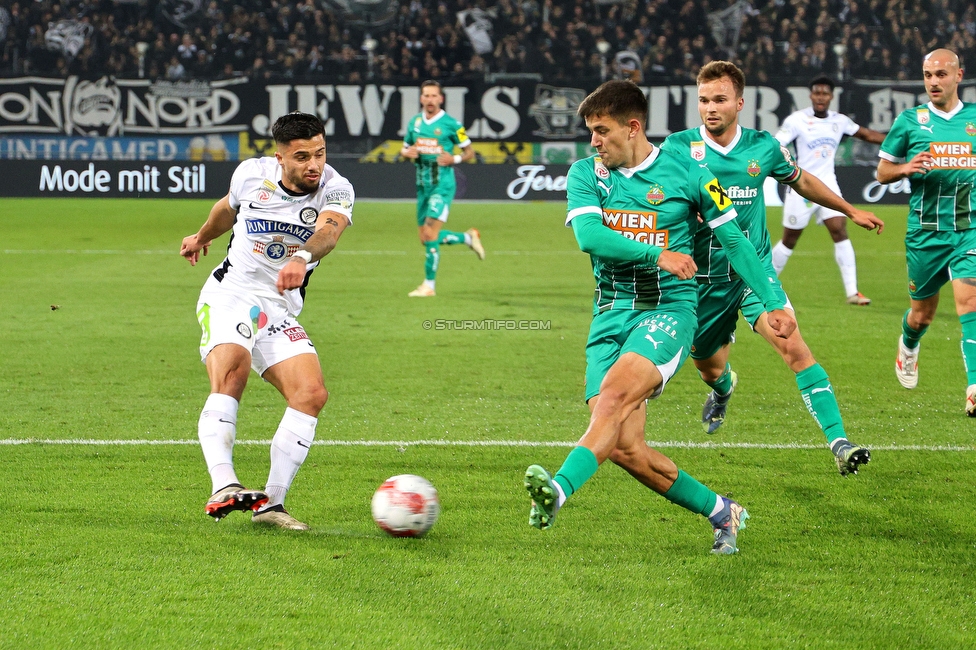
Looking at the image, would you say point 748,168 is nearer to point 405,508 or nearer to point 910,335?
point 910,335

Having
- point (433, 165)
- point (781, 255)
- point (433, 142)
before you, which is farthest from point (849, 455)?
point (433, 142)

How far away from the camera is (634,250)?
3979 millimetres

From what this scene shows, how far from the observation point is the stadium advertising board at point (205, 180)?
23.0 metres

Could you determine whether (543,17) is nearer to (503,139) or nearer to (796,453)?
(503,139)

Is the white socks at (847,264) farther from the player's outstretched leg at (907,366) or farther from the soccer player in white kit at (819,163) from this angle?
the player's outstretched leg at (907,366)

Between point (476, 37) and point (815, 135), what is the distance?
18629mm

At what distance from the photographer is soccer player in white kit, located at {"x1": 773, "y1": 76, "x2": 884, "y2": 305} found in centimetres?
1152

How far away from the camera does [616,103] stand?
4.09m

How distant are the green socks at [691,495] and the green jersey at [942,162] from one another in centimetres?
345

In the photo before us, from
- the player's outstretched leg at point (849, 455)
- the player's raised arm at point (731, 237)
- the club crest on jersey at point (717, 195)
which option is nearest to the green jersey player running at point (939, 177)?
the player's outstretched leg at point (849, 455)

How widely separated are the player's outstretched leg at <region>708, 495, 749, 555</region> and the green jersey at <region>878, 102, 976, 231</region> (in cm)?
337

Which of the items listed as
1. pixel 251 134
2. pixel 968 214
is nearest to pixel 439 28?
pixel 251 134

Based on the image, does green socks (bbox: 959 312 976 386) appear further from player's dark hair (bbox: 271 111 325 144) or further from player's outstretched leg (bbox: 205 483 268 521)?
player's outstretched leg (bbox: 205 483 268 521)

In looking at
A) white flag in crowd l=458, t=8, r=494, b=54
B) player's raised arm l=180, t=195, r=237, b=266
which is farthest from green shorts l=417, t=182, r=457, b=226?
white flag in crowd l=458, t=8, r=494, b=54
